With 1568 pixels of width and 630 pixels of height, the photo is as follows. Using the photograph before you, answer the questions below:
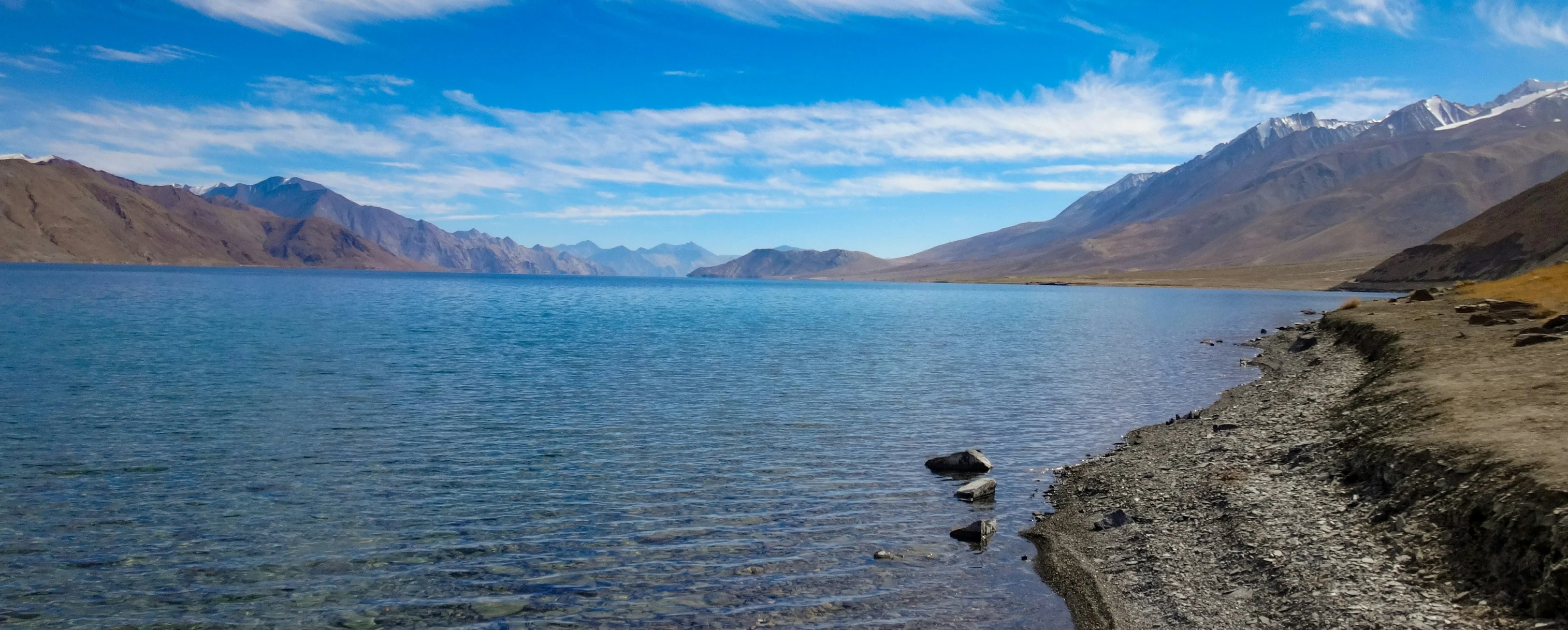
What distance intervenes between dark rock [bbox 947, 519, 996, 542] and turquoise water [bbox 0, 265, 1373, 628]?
1.16ft

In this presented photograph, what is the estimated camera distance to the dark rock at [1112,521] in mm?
19281

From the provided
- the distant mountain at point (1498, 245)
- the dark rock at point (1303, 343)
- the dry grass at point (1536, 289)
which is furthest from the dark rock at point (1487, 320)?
the distant mountain at point (1498, 245)

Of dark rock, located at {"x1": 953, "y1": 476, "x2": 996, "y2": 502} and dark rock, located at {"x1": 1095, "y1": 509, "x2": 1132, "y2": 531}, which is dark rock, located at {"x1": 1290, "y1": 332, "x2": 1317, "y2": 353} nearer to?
dark rock, located at {"x1": 953, "y1": 476, "x2": 996, "y2": 502}

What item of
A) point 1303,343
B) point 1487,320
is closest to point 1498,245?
point 1303,343

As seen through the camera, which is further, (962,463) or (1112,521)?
(962,463)

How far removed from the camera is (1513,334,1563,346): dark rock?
1106 inches

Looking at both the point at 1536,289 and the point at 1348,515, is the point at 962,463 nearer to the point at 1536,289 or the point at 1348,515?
the point at 1348,515

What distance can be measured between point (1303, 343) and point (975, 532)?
158 ft

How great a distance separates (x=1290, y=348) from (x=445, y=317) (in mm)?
80972

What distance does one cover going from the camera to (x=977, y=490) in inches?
888

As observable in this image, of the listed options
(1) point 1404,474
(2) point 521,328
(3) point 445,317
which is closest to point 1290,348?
(1) point 1404,474

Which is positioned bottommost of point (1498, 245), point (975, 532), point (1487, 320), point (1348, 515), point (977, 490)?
point (975, 532)

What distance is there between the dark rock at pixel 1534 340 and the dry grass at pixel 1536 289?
12936 mm

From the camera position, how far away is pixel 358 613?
48.6 ft
